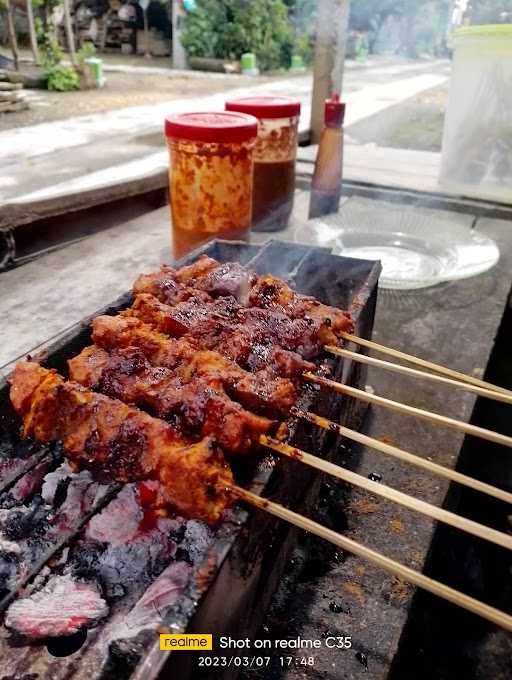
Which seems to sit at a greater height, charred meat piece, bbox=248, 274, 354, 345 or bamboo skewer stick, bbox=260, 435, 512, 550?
charred meat piece, bbox=248, 274, 354, 345

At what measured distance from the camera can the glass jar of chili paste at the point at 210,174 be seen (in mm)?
3664

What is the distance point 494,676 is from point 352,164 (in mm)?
6276

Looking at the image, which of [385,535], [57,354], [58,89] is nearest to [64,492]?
[57,354]

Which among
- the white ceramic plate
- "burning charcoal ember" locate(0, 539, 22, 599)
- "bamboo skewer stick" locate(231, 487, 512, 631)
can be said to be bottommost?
"burning charcoal ember" locate(0, 539, 22, 599)

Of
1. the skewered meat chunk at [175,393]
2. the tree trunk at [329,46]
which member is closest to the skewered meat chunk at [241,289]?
the skewered meat chunk at [175,393]

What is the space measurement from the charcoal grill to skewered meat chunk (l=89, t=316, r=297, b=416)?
4.7 inches

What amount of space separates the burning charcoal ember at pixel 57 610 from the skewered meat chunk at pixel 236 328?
0.99 meters

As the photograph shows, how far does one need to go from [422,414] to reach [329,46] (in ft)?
22.1

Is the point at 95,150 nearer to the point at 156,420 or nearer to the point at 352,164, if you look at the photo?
the point at 352,164

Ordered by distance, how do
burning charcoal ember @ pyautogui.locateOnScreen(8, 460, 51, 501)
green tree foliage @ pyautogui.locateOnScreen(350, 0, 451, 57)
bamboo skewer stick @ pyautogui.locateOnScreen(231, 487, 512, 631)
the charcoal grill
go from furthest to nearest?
green tree foliage @ pyautogui.locateOnScreen(350, 0, 451, 57), burning charcoal ember @ pyautogui.locateOnScreen(8, 460, 51, 501), the charcoal grill, bamboo skewer stick @ pyautogui.locateOnScreen(231, 487, 512, 631)

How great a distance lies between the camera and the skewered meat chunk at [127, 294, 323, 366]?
212cm

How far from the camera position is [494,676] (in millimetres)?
2715

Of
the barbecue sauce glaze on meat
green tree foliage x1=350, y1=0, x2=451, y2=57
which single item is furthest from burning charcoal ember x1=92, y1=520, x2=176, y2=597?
green tree foliage x1=350, y1=0, x2=451, y2=57

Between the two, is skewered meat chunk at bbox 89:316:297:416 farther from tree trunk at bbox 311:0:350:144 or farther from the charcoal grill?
tree trunk at bbox 311:0:350:144
